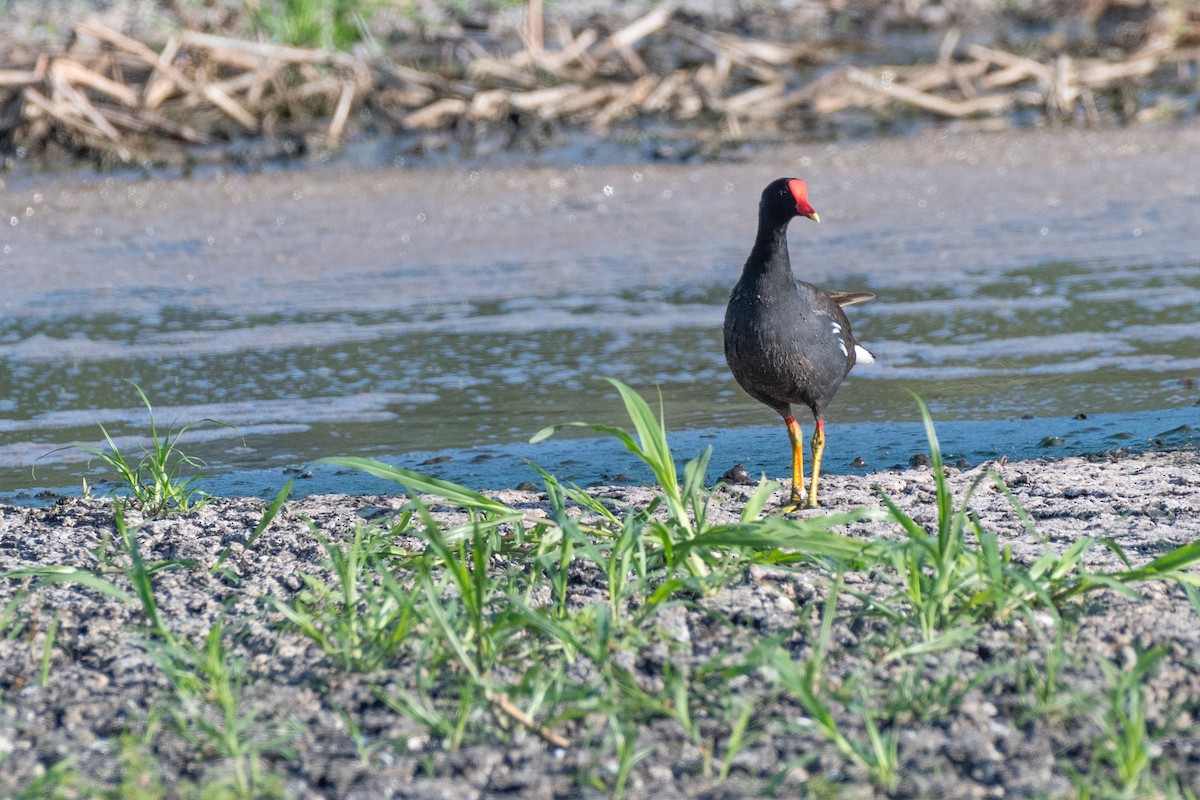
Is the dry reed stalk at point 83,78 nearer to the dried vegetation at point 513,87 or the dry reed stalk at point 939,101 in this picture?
the dried vegetation at point 513,87

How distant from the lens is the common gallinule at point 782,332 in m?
5.30

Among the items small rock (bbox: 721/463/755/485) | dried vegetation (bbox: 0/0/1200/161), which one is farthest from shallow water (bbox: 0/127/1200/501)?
dried vegetation (bbox: 0/0/1200/161)

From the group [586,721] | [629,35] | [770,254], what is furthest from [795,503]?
[629,35]

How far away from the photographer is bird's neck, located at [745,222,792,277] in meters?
5.38

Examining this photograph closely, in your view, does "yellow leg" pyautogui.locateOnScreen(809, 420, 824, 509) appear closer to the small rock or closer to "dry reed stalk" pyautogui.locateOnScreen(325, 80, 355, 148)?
the small rock

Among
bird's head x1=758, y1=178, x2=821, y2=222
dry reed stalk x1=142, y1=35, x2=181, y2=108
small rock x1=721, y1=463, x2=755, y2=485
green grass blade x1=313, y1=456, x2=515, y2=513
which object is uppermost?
dry reed stalk x1=142, y1=35, x2=181, y2=108

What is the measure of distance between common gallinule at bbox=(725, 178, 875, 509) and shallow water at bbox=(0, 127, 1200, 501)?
456 millimetres

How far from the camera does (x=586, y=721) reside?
10.6ft

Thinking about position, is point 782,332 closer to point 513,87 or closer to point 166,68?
point 513,87

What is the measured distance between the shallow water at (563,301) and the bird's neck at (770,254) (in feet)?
2.34

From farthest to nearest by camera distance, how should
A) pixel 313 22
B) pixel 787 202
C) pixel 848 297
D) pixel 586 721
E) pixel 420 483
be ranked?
pixel 313 22, pixel 848 297, pixel 787 202, pixel 420 483, pixel 586 721

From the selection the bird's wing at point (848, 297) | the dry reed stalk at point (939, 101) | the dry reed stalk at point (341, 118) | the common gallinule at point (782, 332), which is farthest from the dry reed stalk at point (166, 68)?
the common gallinule at point (782, 332)

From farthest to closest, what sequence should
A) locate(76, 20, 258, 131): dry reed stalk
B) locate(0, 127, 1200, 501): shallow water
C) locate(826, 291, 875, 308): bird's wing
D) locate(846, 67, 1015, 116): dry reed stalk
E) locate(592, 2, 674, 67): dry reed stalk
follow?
locate(592, 2, 674, 67): dry reed stalk, locate(846, 67, 1015, 116): dry reed stalk, locate(76, 20, 258, 131): dry reed stalk, locate(0, 127, 1200, 501): shallow water, locate(826, 291, 875, 308): bird's wing

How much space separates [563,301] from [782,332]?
3946 millimetres
